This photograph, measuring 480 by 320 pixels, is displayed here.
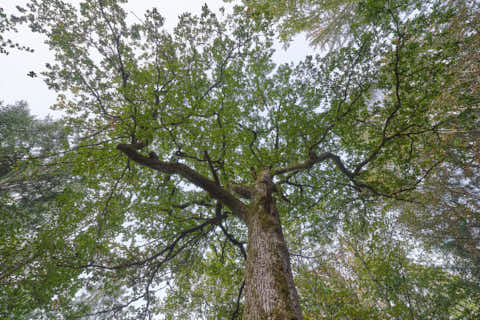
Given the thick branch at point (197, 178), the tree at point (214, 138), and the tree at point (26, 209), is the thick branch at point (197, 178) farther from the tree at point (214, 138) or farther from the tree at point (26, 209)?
the tree at point (26, 209)

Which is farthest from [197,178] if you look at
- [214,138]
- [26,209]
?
[26,209]

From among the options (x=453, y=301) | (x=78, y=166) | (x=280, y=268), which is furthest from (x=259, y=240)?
(x=453, y=301)

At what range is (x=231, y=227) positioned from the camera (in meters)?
8.11

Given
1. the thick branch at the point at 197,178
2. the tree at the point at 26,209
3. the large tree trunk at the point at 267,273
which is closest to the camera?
the large tree trunk at the point at 267,273

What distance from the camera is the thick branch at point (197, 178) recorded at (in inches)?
174

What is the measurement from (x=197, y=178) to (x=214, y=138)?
6.30 feet

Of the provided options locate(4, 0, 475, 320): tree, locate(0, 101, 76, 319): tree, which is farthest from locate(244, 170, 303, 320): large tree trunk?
locate(0, 101, 76, 319): tree

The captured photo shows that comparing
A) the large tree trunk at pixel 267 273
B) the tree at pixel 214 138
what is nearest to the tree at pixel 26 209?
the tree at pixel 214 138

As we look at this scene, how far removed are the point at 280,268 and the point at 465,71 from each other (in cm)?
890

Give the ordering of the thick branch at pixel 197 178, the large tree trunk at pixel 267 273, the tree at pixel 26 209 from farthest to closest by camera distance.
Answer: the tree at pixel 26 209 → the thick branch at pixel 197 178 → the large tree trunk at pixel 267 273

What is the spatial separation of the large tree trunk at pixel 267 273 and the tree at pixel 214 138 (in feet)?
1.27

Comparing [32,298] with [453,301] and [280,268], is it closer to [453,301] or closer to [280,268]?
[280,268]

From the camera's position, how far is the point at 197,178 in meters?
4.65

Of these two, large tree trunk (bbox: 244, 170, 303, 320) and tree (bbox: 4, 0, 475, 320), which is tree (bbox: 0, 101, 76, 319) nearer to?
tree (bbox: 4, 0, 475, 320)
